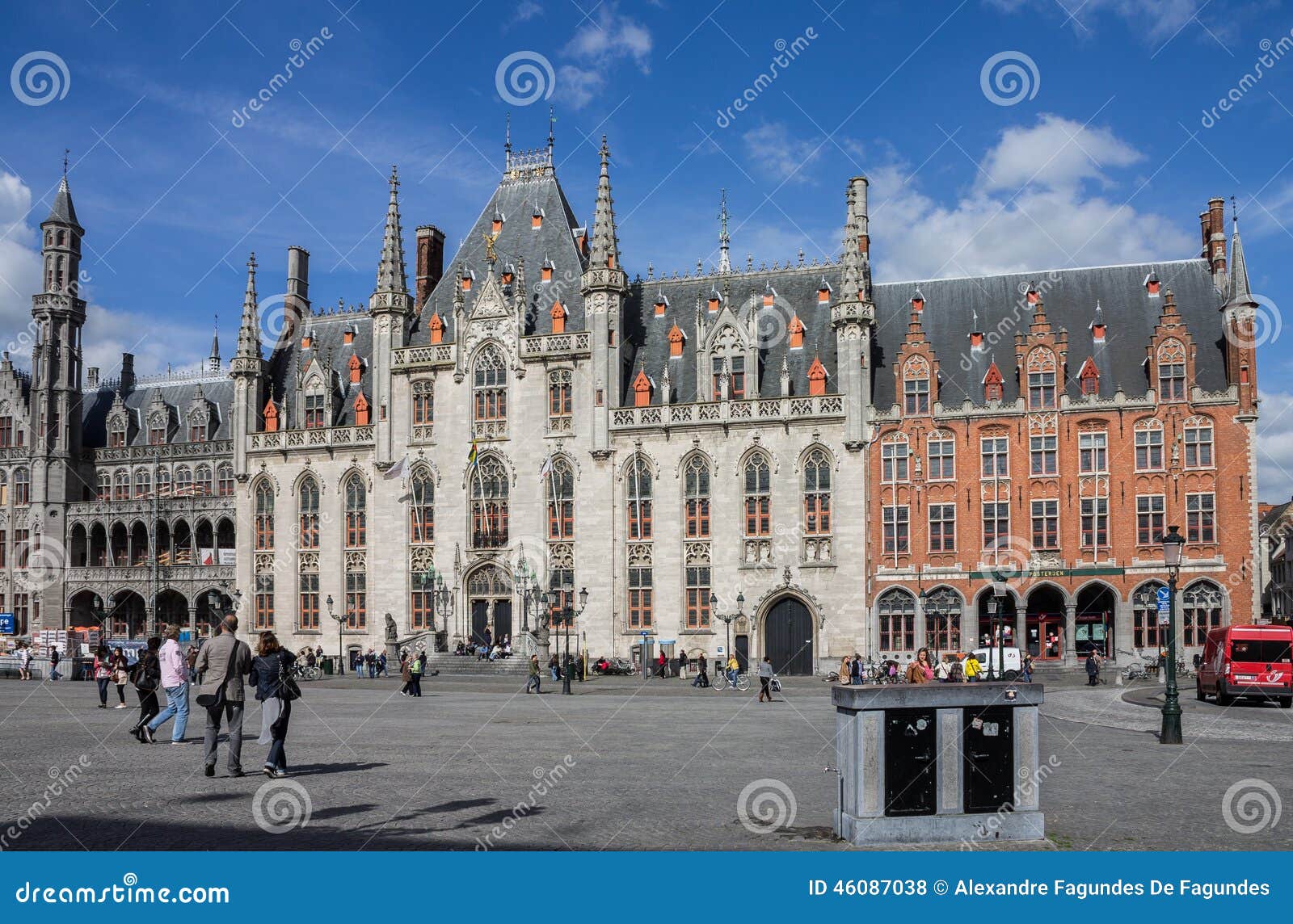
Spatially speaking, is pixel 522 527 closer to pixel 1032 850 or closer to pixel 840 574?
pixel 840 574

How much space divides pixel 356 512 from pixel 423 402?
6634 mm

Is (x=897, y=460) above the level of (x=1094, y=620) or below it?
above

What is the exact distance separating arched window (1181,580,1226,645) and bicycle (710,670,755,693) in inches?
736

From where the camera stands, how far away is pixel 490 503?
6238 cm

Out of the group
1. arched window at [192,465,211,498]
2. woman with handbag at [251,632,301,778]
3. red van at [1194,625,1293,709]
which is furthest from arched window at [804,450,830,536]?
woman with handbag at [251,632,301,778]

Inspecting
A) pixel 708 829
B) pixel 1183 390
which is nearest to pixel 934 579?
pixel 1183 390

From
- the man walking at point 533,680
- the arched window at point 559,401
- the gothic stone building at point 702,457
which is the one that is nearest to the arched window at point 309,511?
the gothic stone building at point 702,457

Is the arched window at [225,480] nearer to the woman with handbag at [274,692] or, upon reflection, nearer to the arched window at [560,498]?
the arched window at [560,498]

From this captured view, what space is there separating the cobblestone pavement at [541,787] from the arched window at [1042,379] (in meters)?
27.8

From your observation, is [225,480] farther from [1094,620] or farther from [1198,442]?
[1198,442]

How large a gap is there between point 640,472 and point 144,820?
4702 cm

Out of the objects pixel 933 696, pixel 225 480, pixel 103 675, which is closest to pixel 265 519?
pixel 225 480

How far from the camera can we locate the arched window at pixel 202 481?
234 ft

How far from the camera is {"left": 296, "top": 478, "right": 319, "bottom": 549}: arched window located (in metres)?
65.4
